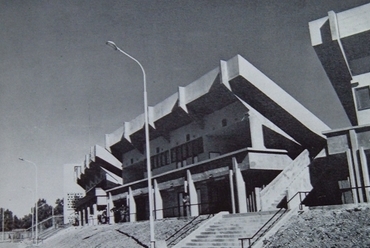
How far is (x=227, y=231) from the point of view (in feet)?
63.4

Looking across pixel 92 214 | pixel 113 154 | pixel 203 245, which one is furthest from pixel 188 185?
pixel 92 214

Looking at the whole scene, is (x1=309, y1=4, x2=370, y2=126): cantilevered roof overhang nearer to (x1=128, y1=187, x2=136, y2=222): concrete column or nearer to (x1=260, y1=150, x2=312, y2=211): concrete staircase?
(x1=260, y1=150, x2=312, y2=211): concrete staircase

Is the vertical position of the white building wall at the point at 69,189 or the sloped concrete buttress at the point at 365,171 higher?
the white building wall at the point at 69,189

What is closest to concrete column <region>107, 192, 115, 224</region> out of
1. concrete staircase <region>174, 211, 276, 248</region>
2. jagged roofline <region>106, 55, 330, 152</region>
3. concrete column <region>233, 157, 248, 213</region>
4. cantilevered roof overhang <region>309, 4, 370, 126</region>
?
jagged roofline <region>106, 55, 330, 152</region>

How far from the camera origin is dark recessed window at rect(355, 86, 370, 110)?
24609mm

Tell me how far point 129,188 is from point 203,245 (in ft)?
66.1

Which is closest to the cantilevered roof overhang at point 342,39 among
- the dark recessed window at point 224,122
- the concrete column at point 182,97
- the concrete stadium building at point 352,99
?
the concrete stadium building at point 352,99

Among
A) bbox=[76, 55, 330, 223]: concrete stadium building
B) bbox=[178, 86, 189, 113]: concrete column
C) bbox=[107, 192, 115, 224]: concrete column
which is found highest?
bbox=[178, 86, 189, 113]: concrete column

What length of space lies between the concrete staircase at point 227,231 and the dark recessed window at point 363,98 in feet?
33.6

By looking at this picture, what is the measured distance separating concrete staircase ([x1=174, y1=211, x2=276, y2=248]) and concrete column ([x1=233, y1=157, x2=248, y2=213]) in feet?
8.42

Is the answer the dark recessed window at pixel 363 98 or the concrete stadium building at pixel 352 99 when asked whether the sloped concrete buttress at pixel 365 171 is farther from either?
the dark recessed window at pixel 363 98

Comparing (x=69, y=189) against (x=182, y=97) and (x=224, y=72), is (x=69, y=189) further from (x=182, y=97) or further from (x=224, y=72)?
(x=224, y=72)

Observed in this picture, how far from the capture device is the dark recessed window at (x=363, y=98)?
24609mm

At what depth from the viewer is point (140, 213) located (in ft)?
142
